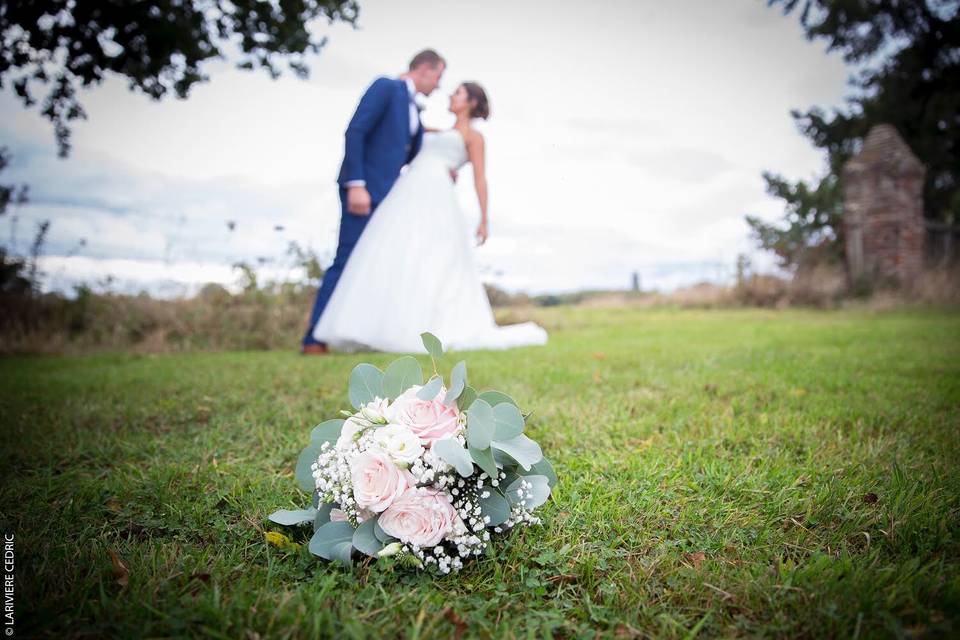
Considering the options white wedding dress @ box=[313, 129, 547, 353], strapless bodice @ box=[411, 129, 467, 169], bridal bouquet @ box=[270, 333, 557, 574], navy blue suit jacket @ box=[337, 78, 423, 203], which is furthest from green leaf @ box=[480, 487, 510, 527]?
strapless bodice @ box=[411, 129, 467, 169]

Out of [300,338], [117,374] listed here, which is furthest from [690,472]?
[300,338]

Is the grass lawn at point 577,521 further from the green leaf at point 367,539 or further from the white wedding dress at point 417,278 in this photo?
the white wedding dress at point 417,278

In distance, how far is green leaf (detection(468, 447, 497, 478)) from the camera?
127cm

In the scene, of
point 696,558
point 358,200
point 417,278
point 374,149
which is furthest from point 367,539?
point 374,149

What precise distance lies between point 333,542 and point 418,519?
249 mm

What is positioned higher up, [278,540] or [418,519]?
[418,519]

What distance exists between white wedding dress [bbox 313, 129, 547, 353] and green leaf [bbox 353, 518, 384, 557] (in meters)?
4.02

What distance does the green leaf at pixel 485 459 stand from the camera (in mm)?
1274

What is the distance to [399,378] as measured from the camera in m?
1.49

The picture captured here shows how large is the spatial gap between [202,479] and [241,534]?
21.8 inches

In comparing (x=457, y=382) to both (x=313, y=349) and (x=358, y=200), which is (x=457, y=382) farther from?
(x=313, y=349)

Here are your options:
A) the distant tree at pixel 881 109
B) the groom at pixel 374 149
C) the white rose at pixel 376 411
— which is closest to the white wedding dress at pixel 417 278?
the groom at pixel 374 149

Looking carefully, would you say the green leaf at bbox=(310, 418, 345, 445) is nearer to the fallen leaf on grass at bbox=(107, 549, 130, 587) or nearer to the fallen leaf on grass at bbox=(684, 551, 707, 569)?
the fallen leaf on grass at bbox=(107, 549, 130, 587)

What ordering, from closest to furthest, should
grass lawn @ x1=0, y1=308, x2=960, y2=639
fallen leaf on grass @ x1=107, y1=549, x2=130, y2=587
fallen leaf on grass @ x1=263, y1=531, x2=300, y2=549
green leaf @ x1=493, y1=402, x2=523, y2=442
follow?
grass lawn @ x1=0, y1=308, x2=960, y2=639 → fallen leaf on grass @ x1=107, y1=549, x2=130, y2=587 → green leaf @ x1=493, y1=402, x2=523, y2=442 → fallen leaf on grass @ x1=263, y1=531, x2=300, y2=549
